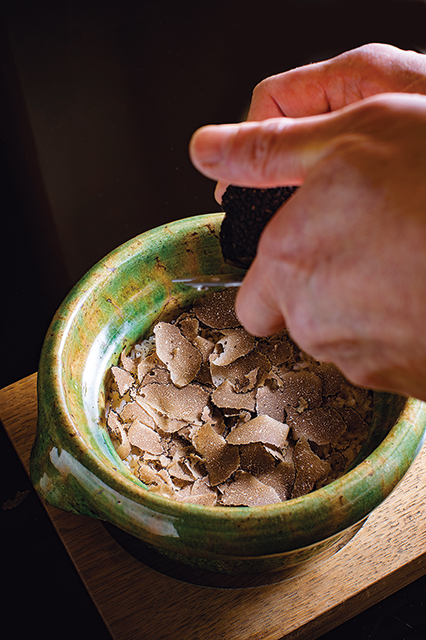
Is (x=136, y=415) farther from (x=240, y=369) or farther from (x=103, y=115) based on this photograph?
(x=103, y=115)

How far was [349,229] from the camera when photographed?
1.24 feet

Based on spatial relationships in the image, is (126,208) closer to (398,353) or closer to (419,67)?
(419,67)

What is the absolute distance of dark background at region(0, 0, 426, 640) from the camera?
1137mm

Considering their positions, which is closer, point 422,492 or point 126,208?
point 422,492

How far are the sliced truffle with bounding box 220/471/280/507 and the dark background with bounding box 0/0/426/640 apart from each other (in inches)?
21.1

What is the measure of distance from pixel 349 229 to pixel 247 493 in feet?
1.12

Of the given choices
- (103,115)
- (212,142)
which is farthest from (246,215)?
(103,115)

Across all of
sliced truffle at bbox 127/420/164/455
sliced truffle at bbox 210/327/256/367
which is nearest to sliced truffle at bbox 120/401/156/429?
sliced truffle at bbox 127/420/164/455

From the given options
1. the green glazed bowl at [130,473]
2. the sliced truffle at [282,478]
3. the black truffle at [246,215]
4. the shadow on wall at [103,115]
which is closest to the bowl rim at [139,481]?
the green glazed bowl at [130,473]

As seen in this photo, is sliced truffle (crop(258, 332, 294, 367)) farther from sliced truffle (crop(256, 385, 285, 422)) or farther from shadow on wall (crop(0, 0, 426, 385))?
shadow on wall (crop(0, 0, 426, 385))

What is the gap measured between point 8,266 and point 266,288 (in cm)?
108

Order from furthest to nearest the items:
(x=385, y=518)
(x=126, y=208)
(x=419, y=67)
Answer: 1. (x=126, y=208)
2. (x=385, y=518)
3. (x=419, y=67)

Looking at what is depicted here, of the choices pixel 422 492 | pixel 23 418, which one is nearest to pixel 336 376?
pixel 422 492

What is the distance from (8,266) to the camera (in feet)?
4.54
